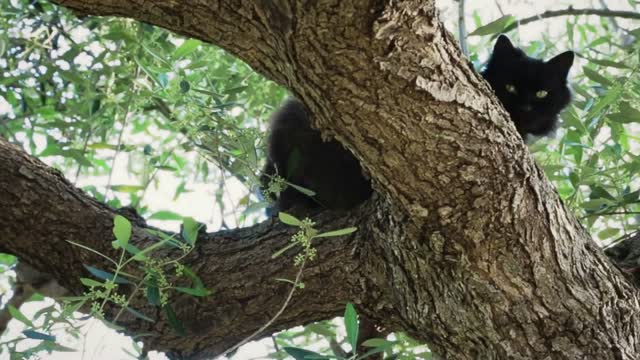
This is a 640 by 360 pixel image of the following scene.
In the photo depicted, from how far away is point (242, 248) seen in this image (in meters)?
2.11

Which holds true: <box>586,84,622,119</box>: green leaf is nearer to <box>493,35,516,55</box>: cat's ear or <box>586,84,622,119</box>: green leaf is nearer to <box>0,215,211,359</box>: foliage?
<box>493,35,516,55</box>: cat's ear

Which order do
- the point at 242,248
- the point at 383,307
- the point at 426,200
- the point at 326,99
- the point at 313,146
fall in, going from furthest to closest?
the point at 313,146 < the point at 242,248 < the point at 383,307 < the point at 426,200 < the point at 326,99

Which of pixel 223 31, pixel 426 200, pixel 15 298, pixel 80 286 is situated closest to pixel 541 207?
pixel 426 200

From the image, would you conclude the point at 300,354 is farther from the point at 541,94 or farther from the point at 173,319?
the point at 541,94

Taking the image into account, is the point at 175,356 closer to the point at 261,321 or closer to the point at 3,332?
the point at 261,321

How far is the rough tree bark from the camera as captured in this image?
1.35 m

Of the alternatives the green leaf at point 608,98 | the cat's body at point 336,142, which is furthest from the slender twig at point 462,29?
the green leaf at point 608,98

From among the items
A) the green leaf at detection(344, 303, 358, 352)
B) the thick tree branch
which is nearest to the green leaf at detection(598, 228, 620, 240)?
the thick tree branch

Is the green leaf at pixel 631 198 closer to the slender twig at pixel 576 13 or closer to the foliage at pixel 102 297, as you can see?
the slender twig at pixel 576 13

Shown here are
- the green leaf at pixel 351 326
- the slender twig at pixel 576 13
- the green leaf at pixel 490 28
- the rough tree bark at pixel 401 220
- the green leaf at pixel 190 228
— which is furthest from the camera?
the slender twig at pixel 576 13

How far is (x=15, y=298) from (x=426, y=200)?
4.69 ft

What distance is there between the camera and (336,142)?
2.21 metres

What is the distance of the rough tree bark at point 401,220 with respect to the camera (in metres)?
1.35

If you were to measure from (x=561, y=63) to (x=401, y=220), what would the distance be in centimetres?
142
